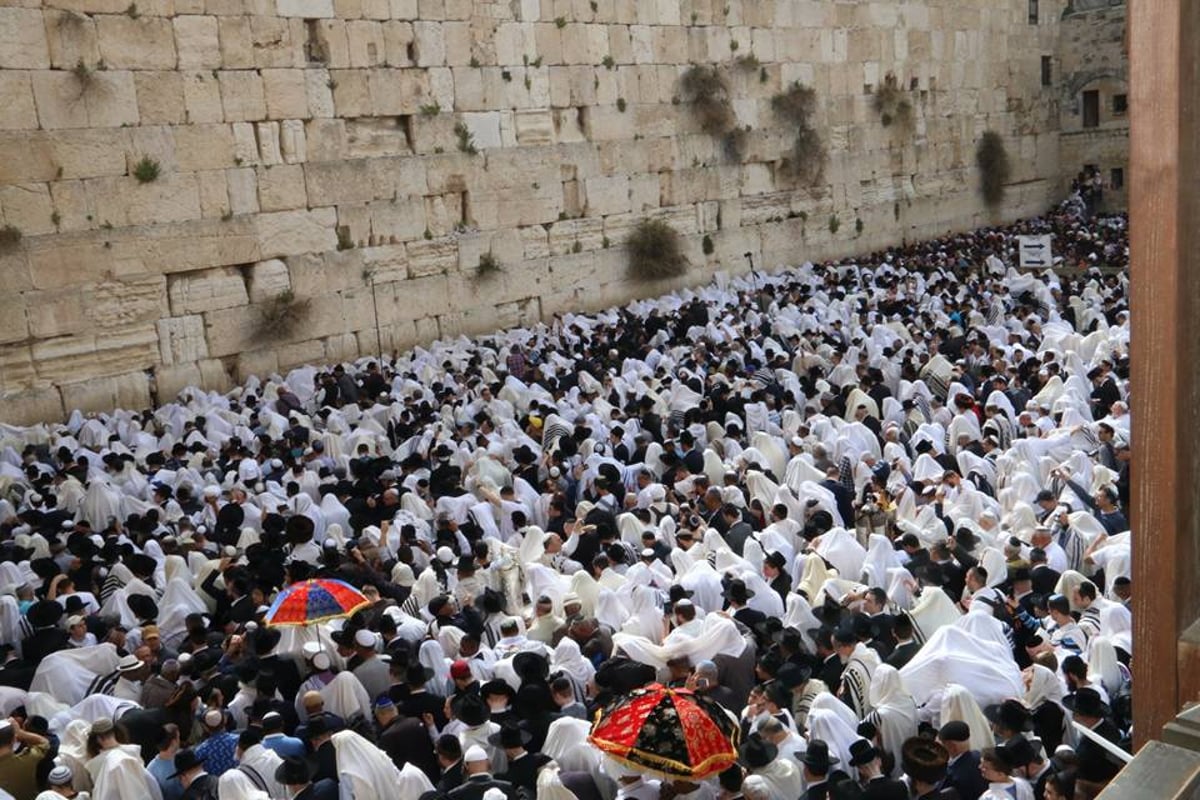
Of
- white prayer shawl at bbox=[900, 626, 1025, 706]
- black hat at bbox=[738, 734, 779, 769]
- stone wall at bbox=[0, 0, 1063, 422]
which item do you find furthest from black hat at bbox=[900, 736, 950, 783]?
stone wall at bbox=[0, 0, 1063, 422]

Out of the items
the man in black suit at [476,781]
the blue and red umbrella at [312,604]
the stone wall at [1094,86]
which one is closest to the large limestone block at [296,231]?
the blue and red umbrella at [312,604]

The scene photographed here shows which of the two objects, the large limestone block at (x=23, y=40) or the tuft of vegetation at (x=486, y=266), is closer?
the large limestone block at (x=23, y=40)

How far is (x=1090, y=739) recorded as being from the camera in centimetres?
459

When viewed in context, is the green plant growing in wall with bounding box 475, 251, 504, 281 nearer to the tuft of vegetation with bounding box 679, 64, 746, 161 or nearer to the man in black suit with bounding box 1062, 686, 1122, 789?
the tuft of vegetation with bounding box 679, 64, 746, 161

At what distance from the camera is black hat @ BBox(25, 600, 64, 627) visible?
285 inches

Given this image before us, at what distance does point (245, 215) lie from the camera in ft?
45.6

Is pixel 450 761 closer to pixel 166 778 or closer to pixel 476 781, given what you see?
pixel 476 781

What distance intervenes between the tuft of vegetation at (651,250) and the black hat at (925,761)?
→ 1408 cm

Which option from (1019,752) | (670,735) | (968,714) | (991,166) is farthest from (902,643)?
(991,166)

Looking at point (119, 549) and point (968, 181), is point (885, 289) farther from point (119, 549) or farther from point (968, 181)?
point (119, 549)

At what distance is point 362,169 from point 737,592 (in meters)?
9.94

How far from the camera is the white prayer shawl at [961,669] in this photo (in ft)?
18.0

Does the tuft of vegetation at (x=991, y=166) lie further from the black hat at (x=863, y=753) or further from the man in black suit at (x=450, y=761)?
the man in black suit at (x=450, y=761)

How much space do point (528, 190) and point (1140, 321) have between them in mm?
14624
